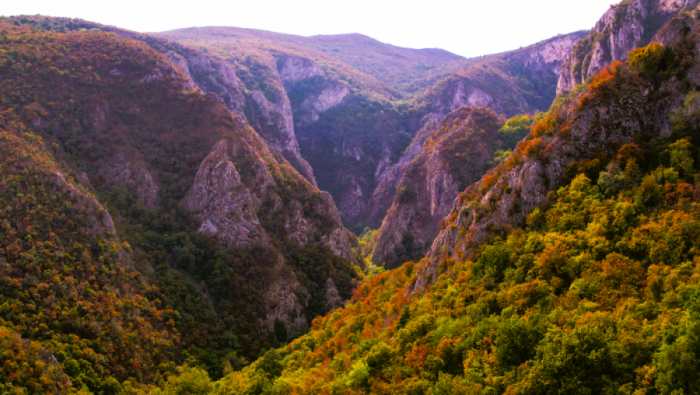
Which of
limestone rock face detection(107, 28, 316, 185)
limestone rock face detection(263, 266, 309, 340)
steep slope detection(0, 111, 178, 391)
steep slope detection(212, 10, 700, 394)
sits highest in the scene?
limestone rock face detection(107, 28, 316, 185)

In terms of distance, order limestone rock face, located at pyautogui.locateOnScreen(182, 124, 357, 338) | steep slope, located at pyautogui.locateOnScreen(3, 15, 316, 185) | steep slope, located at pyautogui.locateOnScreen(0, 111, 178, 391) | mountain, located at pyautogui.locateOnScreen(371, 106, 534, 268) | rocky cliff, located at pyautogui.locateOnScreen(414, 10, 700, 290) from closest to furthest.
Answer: rocky cliff, located at pyautogui.locateOnScreen(414, 10, 700, 290) → steep slope, located at pyautogui.locateOnScreen(0, 111, 178, 391) → limestone rock face, located at pyautogui.locateOnScreen(182, 124, 357, 338) → mountain, located at pyautogui.locateOnScreen(371, 106, 534, 268) → steep slope, located at pyautogui.locateOnScreen(3, 15, 316, 185)

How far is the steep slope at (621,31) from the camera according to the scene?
101625 mm

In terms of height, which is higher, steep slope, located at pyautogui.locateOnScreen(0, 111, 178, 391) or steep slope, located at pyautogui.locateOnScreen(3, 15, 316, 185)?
steep slope, located at pyautogui.locateOnScreen(3, 15, 316, 185)

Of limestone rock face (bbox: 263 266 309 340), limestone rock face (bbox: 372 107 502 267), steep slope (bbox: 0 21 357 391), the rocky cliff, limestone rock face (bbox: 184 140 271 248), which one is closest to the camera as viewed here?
the rocky cliff

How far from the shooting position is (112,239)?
65.4m

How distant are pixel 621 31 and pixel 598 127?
95.9 m

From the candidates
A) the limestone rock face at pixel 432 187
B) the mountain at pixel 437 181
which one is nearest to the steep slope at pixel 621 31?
the mountain at pixel 437 181

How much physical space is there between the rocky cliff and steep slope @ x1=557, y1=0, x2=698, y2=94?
75.7 meters

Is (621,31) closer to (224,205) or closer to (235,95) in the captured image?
(224,205)

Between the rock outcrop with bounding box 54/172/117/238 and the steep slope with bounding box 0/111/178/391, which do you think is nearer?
the steep slope with bounding box 0/111/178/391

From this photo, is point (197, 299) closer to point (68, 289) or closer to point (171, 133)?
point (68, 289)

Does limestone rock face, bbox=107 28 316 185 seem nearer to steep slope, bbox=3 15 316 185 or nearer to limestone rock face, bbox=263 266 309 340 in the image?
→ steep slope, bbox=3 15 316 185

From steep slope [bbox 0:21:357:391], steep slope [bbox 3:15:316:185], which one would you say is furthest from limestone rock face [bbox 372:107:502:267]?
steep slope [bbox 3:15:316:185]

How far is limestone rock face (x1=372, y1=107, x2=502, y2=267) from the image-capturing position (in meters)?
111
